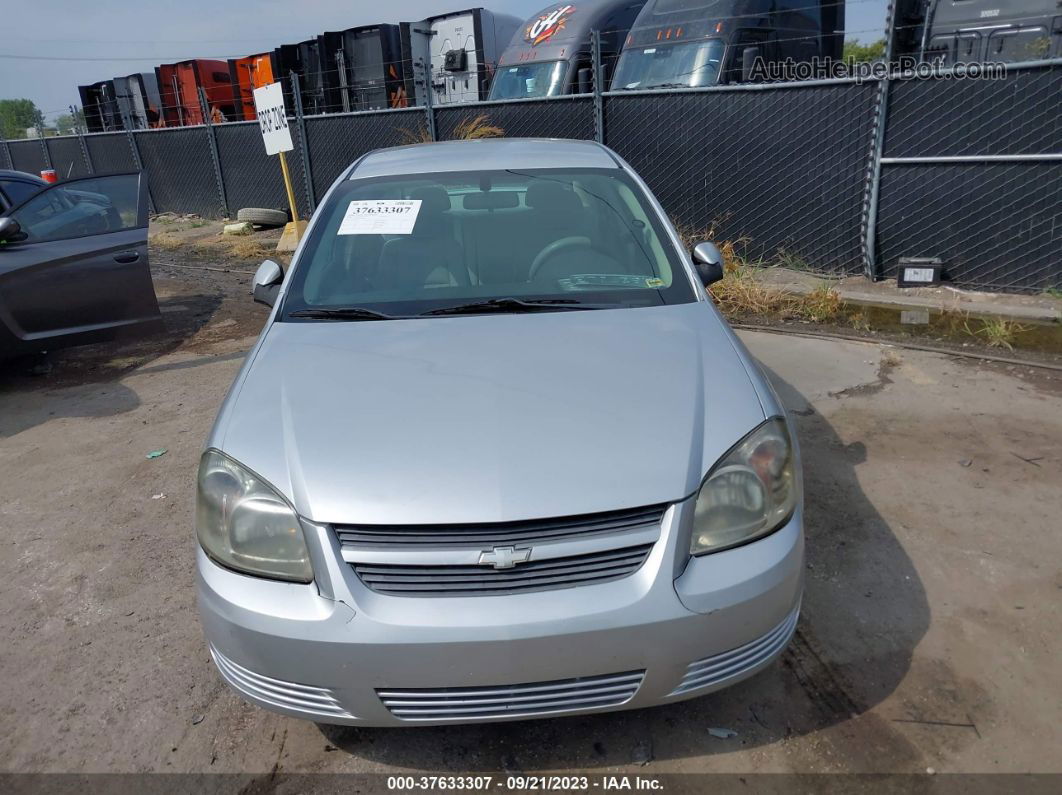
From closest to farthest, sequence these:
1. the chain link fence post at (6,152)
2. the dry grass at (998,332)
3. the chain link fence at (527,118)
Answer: the dry grass at (998,332) < the chain link fence at (527,118) < the chain link fence post at (6,152)

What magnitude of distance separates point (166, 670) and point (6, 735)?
0.47 m

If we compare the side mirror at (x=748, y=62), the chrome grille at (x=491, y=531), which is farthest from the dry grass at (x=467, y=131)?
the chrome grille at (x=491, y=531)

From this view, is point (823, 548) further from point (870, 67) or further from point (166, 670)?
point (870, 67)

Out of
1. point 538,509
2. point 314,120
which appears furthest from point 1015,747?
point 314,120

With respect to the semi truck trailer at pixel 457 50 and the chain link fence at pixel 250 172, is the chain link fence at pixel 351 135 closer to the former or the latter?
the chain link fence at pixel 250 172

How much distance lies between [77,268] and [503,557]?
17.2 feet

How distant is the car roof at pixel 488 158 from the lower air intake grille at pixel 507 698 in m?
2.29

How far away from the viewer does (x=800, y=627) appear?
2676 mm

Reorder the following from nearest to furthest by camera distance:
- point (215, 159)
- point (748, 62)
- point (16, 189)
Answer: point (16, 189) < point (748, 62) < point (215, 159)

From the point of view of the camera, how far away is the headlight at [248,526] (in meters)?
1.97

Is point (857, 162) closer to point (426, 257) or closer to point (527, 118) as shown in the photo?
point (527, 118)

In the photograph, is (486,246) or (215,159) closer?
(486,246)

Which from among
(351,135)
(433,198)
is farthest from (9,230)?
(351,135)

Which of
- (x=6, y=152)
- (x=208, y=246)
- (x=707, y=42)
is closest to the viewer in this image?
(x=707, y=42)
